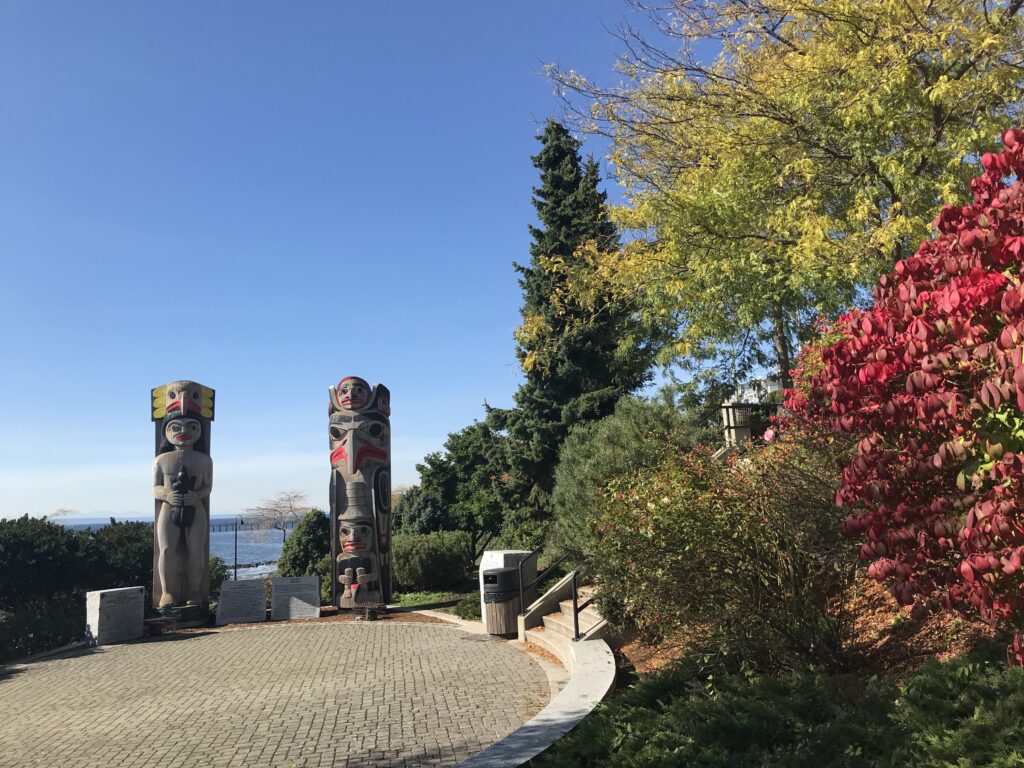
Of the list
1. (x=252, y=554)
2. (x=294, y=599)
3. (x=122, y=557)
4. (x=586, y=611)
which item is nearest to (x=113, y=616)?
(x=294, y=599)

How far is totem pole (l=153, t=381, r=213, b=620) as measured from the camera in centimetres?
1562

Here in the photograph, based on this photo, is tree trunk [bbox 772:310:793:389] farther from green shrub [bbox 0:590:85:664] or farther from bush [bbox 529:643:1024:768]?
green shrub [bbox 0:590:85:664]

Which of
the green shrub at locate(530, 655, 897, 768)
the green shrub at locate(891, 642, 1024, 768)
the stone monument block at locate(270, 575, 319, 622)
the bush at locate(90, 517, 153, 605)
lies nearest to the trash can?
the stone monument block at locate(270, 575, 319, 622)

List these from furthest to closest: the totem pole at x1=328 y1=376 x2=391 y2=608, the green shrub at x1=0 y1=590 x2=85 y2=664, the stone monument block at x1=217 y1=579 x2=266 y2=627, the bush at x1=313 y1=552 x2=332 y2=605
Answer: the bush at x1=313 y1=552 x2=332 y2=605, the totem pole at x1=328 y1=376 x2=391 y2=608, the stone monument block at x1=217 y1=579 x2=266 y2=627, the green shrub at x1=0 y1=590 x2=85 y2=664

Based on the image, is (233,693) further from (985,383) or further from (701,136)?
(701,136)

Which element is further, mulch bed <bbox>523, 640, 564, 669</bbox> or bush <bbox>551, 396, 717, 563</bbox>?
bush <bbox>551, 396, 717, 563</bbox>

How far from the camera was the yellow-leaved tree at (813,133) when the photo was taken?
9648mm

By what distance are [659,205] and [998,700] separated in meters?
9.88

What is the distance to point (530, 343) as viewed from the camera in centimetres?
2117

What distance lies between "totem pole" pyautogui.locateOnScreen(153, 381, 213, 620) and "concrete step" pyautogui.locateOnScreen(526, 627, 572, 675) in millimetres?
8184

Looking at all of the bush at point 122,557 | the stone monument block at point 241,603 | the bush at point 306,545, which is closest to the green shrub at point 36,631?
the bush at point 122,557

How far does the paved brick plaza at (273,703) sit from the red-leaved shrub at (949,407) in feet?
Result: 14.0

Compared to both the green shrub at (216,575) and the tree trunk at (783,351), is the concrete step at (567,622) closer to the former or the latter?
the tree trunk at (783,351)

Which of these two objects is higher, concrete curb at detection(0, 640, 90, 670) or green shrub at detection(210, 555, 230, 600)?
green shrub at detection(210, 555, 230, 600)
